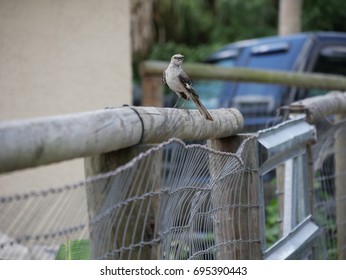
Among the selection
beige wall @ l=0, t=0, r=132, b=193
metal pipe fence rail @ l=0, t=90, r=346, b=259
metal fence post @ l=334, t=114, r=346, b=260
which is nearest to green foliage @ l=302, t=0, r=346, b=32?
beige wall @ l=0, t=0, r=132, b=193

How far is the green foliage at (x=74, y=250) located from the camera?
2127 millimetres

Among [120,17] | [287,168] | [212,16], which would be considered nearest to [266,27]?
[212,16]

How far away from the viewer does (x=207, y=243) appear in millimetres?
2984

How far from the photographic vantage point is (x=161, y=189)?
2.37 metres

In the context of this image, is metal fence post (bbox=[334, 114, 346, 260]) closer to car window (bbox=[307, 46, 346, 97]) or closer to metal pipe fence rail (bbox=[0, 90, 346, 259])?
metal pipe fence rail (bbox=[0, 90, 346, 259])

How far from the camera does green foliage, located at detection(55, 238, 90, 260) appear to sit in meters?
2.13

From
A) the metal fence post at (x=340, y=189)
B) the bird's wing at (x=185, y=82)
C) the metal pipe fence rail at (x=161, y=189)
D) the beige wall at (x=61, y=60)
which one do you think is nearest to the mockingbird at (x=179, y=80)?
the bird's wing at (x=185, y=82)

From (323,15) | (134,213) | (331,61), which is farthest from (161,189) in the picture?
(323,15)

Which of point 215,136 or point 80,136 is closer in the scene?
point 80,136

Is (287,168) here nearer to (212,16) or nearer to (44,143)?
(44,143)

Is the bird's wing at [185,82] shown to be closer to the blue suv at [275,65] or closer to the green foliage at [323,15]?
the blue suv at [275,65]

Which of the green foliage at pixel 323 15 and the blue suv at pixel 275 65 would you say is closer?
the blue suv at pixel 275 65

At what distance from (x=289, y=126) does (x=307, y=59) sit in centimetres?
556

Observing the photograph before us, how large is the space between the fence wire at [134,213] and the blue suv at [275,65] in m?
5.67
